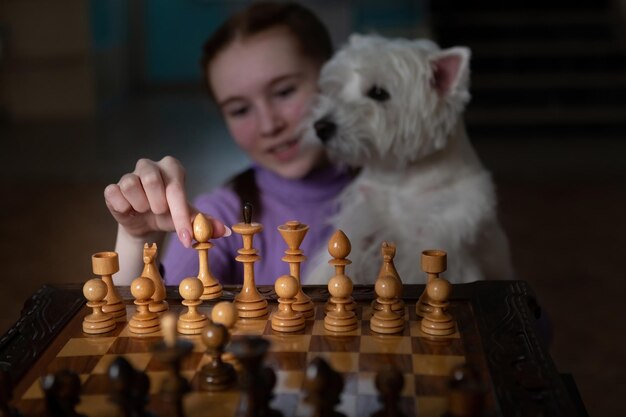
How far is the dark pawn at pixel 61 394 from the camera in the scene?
761mm

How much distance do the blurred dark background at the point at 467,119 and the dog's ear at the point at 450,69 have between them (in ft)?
A: 3.54

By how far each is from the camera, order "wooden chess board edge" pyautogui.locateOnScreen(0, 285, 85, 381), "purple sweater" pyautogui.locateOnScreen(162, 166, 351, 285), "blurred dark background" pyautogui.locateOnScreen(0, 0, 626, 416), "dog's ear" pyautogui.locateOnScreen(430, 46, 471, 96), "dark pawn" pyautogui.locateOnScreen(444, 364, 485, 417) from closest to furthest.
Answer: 1. "dark pawn" pyautogui.locateOnScreen(444, 364, 485, 417)
2. "wooden chess board edge" pyautogui.locateOnScreen(0, 285, 85, 381)
3. "dog's ear" pyautogui.locateOnScreen(430, 46, 471, 96)
4. "purple sweater" pyautogui.locateOnScreen(162, 166, 351, 285)
5. "blurred dark background" pyautogui.locateOnScreen(0, 0, 626, 416)

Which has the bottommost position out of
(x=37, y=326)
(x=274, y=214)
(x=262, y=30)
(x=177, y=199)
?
(x=274, y=214)

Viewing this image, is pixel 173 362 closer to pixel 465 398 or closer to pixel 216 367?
pixel 216 367

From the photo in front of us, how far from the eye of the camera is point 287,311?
1024 mm

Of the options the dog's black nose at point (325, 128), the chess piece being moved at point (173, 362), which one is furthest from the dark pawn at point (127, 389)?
the dog's black nose at point (325, 128)

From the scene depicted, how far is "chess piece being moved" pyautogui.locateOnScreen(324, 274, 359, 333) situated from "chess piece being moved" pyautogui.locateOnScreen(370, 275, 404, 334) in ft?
0.09

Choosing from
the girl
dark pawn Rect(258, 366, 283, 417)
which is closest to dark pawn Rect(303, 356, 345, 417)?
dark pawn Rect(258, 366, 283, 417)

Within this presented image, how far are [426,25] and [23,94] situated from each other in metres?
3.30

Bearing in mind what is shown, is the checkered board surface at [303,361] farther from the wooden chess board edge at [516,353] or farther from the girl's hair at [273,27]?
the girl's hair at [273,27]

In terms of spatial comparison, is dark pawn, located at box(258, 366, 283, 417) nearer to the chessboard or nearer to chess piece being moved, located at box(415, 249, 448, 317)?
the chessboard

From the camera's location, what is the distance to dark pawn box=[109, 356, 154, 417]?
74 centimetres

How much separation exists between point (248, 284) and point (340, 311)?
139 mm

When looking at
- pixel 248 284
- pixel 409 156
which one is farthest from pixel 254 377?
pixel 409 156
